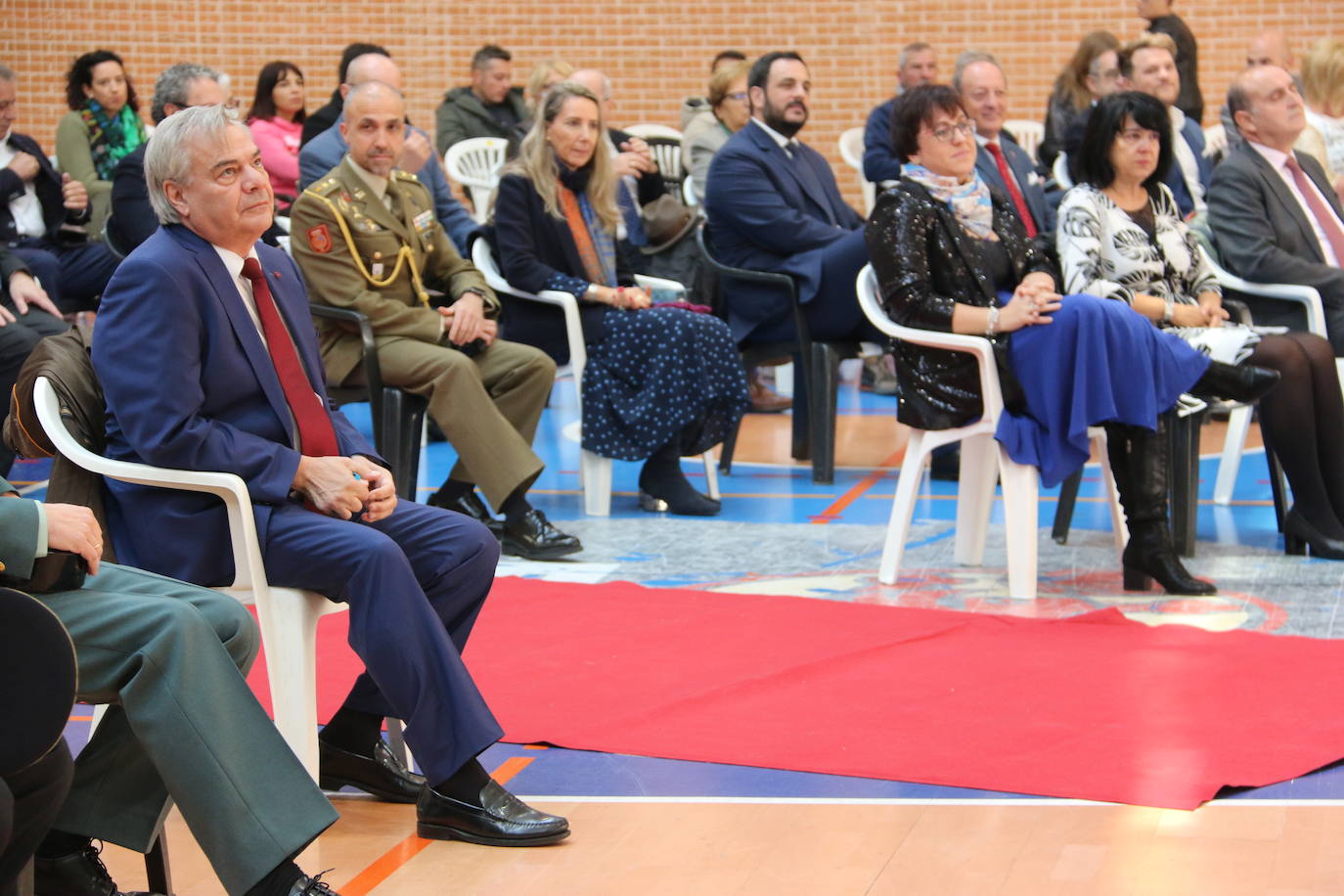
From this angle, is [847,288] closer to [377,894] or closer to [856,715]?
[856,715]

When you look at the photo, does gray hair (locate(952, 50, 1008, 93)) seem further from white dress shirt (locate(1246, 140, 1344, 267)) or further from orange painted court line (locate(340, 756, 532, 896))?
orange painted court line (locate(340, 756, 532, 896))

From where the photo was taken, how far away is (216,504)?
2.72 metres

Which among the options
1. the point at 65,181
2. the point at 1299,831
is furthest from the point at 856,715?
the point at 65,181

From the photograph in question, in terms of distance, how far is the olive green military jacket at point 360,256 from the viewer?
4863mm

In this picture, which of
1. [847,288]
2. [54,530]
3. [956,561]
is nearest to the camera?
[54,530]

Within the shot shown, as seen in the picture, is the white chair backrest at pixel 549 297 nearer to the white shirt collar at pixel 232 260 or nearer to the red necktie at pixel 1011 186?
the red necktie at pixel 1011 186

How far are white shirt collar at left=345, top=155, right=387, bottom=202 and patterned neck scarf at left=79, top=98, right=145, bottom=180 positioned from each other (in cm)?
245

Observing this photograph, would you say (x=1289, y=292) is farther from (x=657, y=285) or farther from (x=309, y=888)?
(x=309, y=888)

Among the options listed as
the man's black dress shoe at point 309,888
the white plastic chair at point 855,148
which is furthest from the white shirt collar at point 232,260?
the white plastic chair at point 855,148

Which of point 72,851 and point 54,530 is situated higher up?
point 54,530

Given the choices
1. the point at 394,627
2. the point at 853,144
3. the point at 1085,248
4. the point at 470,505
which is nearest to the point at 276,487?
the point at 394,627

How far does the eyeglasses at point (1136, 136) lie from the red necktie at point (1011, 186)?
889 millimetres


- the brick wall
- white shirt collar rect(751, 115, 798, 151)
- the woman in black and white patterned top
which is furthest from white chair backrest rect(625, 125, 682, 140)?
the woman in black and white patterned top

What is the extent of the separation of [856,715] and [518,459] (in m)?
1.80
